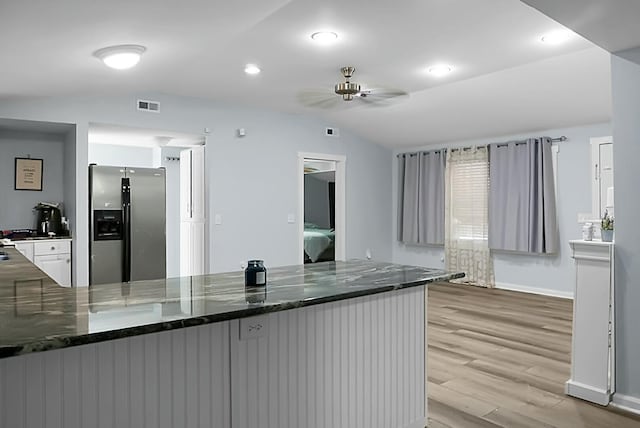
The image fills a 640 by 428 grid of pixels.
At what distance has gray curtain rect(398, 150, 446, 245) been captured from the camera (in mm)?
7637

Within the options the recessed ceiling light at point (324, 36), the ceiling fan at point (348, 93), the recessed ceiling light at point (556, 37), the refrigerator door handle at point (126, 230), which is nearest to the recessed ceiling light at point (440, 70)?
the ceiling fan at point (348, 93)

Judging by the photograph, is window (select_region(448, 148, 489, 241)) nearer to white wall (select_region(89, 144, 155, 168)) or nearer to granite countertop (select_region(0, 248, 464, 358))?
granite countertop (select_region(0, 248, 464, 358))

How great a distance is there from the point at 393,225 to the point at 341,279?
20.4 ft

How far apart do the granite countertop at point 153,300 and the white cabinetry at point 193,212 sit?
352 centimetres

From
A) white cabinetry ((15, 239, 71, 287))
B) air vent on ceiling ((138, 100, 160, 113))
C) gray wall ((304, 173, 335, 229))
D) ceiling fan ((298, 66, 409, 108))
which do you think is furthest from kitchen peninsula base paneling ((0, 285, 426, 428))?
gray wall ((304, 173, 335, 229))

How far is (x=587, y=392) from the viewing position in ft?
9.61

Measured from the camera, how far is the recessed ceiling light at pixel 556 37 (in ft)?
12.3

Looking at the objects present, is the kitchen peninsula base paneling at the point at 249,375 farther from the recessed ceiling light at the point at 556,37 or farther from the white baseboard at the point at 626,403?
the recessed ceiling light at the point at 556,37

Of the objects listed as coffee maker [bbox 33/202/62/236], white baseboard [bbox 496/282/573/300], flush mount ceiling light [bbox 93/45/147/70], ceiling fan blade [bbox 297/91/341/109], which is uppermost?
ceiling fan blade [bbox 297/91/341/109]

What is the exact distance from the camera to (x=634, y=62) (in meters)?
2.77

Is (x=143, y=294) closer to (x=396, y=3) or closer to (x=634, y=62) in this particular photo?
(x=396, y=3)

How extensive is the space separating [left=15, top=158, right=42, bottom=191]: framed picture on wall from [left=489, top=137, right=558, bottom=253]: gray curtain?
590 centimetres

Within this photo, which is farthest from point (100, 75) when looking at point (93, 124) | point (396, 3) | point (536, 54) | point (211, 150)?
point (536, 54)

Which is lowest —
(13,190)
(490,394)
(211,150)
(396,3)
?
(490,394)
